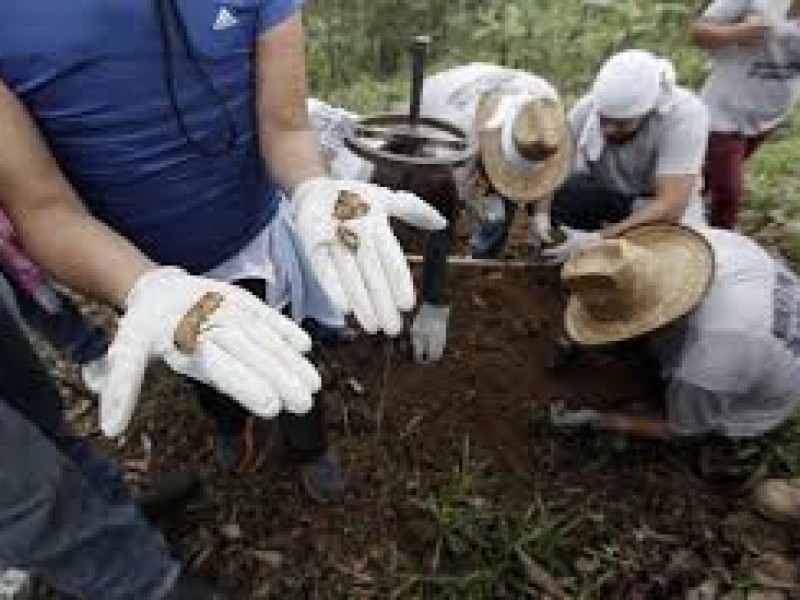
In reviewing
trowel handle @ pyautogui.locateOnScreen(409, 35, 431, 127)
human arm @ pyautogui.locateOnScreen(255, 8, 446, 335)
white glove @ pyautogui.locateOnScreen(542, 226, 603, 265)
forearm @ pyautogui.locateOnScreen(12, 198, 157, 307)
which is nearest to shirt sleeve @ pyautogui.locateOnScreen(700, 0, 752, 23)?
white glove @ pyautogui.locateOnScreen(542, 226, 603, 265)

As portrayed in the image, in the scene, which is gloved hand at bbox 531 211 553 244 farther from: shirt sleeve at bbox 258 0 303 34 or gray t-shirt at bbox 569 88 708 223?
shirt sleeve at bbox 258 0 303 34

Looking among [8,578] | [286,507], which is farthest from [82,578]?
[286,507]

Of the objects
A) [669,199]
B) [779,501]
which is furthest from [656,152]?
[779,501]

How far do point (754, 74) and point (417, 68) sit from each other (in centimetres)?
187

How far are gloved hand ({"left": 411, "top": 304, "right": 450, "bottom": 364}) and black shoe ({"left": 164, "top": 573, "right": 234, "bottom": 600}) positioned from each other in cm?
116

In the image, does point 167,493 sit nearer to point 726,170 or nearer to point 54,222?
point 54,222

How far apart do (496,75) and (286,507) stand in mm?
2282

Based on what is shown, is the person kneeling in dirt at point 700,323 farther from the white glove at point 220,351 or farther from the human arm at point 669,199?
the white glove at point 220,351

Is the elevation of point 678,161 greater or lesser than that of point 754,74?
lesser

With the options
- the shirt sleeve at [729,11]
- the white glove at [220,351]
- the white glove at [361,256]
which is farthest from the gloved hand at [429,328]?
the shirt sleeve at [729,11]

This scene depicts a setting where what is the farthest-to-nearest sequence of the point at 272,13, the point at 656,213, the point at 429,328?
the point at 656,213 → the point at 429,328 → the point at 272,13

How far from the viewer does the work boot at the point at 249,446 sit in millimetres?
3062

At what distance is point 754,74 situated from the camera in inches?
160

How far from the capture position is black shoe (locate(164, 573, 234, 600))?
2.47 meters
